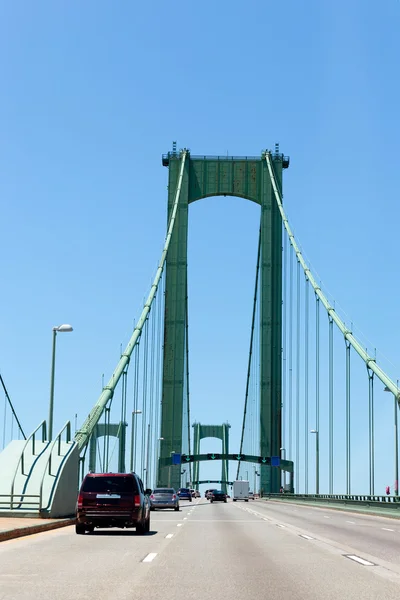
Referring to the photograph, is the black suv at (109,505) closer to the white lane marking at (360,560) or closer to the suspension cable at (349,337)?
the white lane marking at (360,560)

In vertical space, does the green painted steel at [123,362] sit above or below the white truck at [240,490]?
above

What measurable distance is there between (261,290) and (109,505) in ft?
219

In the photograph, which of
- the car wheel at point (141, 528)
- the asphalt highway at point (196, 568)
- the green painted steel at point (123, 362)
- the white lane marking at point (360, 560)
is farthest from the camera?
the green painted steel at point (123, 362)

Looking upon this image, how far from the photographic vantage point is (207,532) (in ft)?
81.6

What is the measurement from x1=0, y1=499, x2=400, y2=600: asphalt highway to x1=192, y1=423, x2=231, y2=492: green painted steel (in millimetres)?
138892

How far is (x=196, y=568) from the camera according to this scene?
13.5 metres

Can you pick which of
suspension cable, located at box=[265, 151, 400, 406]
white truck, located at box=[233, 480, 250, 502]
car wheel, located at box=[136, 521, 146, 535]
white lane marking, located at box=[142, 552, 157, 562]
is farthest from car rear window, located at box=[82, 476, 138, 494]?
white truck, located at box=[233, 480, 250, 502]

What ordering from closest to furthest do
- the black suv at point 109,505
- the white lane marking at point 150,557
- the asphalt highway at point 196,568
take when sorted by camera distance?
Result: 1. the asphalt highway at point 196,568
2. the white lane marking at point 150,557
3. the black suv at point 109,505

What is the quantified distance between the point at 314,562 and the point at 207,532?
34.3 ft

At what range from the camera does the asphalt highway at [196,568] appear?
10.4 meters

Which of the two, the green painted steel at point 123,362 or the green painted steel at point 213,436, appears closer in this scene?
the green painted steel at point 123,362

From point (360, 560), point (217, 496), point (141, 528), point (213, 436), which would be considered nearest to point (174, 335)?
point (217, 496)

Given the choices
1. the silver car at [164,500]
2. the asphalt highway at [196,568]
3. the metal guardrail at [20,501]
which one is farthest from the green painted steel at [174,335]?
the asphalt highway at [196,568]

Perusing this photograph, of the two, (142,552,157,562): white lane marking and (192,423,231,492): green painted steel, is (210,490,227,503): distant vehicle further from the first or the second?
(192,423,231,492): green painted steel
